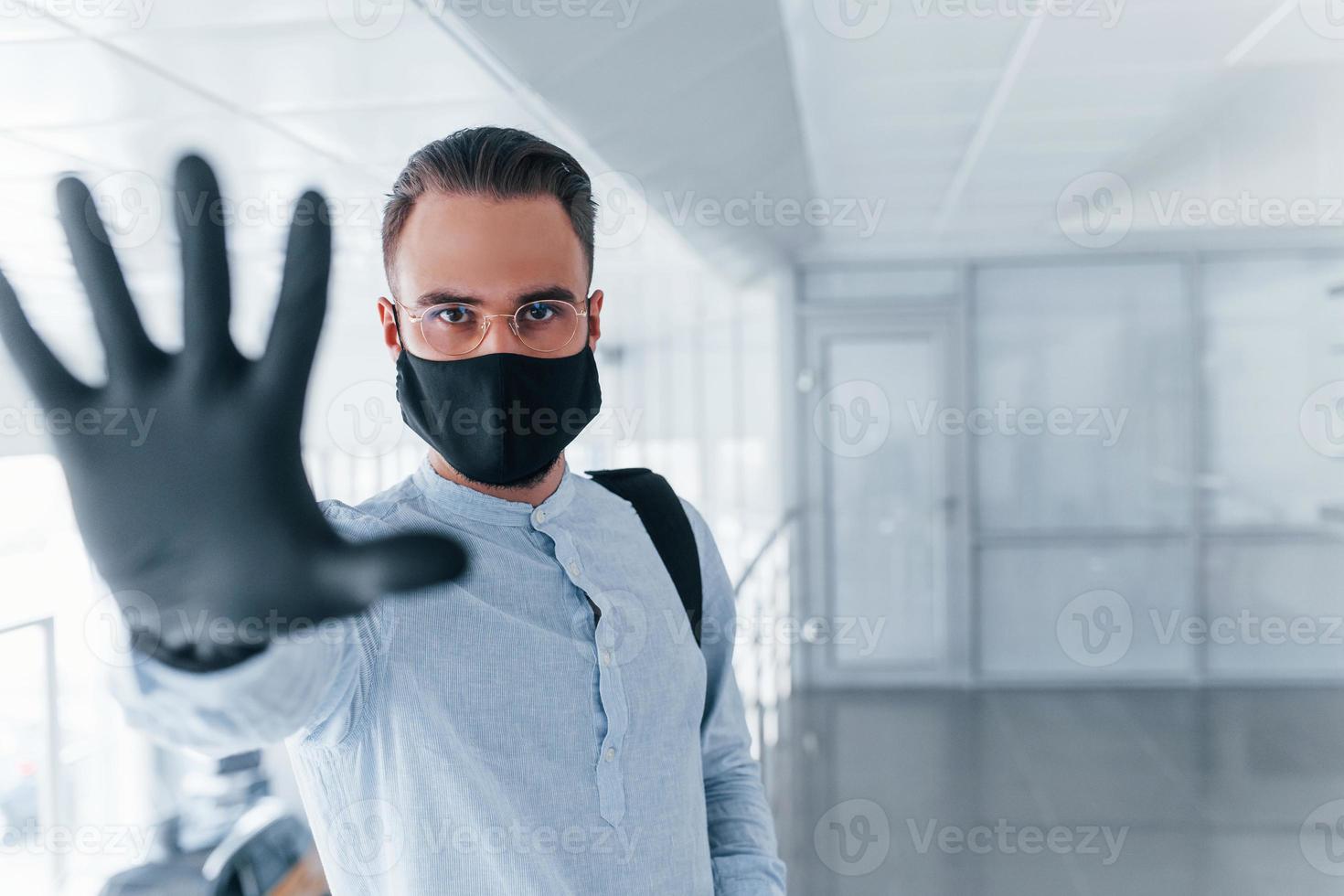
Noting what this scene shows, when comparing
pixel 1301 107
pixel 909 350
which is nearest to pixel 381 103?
pixel 1301 107

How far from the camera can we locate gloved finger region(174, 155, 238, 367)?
46 centimetres

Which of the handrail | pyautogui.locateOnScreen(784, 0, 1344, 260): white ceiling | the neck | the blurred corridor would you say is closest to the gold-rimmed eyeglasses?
the neck

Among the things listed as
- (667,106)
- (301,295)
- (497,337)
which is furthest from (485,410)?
(667,106)

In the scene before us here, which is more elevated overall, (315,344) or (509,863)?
(315,344)

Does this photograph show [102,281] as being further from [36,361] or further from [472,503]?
[472,503]

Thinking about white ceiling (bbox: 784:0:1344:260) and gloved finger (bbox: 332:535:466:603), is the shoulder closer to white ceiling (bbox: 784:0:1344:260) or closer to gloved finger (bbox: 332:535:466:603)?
gloved finger (bbox: 332:535:466:603)

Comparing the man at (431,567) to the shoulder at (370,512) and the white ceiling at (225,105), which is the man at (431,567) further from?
the white ceiling at (225,105)

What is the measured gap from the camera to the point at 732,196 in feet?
9.33

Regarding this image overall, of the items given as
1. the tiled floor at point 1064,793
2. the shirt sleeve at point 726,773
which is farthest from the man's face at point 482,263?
the tiled floor at point 1064,793

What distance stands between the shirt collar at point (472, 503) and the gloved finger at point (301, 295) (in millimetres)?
304

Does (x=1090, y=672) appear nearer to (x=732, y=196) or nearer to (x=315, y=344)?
(x=732, y=196)

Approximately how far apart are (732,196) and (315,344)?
8.21 feet

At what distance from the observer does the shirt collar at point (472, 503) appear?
781 mm

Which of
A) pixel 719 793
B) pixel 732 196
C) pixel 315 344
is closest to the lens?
pixel 315 344
